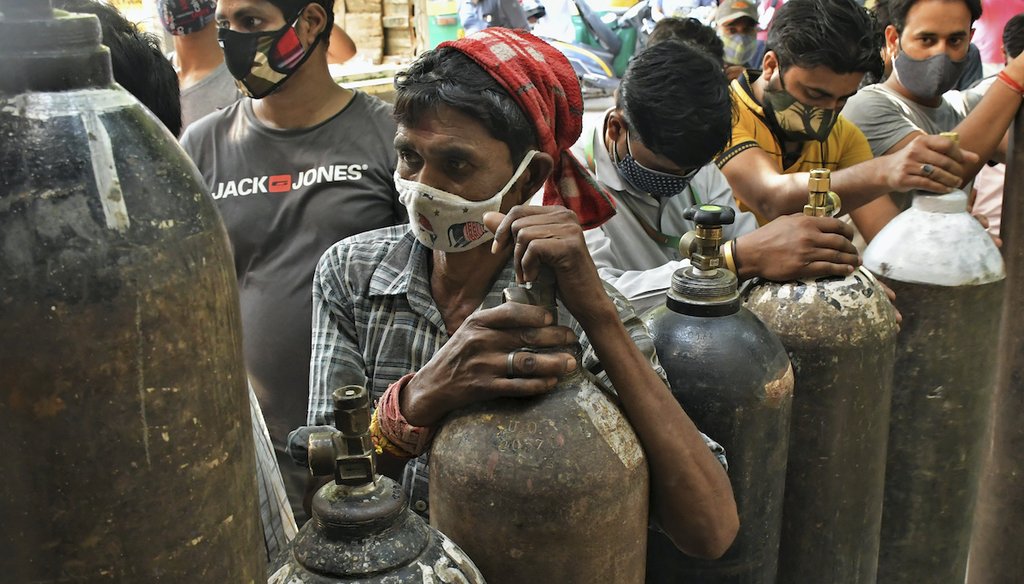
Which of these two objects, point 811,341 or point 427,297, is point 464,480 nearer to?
point 427,297

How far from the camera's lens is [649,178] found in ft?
8.55

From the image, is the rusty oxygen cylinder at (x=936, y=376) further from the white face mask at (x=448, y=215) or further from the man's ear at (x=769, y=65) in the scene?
the white face mask at (x=448, y=215)

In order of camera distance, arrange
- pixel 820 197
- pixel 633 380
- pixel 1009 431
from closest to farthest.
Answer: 1. pixel 633 380
2. pixel 820 197
3. pixel 1009 431

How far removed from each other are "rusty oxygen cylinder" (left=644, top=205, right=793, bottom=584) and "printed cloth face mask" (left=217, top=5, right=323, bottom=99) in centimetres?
151

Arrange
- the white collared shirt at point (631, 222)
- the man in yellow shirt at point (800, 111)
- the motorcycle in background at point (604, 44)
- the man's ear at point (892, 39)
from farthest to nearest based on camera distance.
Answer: the motorcycle in background at point (604, 44) → the man's ear at point (892, 39) → the man in yellow shirt at point (800, 111) → the white collared shirt at point (631, 222)

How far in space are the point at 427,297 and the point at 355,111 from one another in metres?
1.27

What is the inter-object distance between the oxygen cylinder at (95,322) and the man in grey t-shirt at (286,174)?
1845 mm

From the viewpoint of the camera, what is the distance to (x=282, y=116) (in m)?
2.80

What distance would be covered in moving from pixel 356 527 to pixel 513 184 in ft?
2.79

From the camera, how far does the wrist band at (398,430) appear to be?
143 cm

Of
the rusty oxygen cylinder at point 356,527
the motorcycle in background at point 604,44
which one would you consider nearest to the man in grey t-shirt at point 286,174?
the rusty oxygen cylinder at point 356,527

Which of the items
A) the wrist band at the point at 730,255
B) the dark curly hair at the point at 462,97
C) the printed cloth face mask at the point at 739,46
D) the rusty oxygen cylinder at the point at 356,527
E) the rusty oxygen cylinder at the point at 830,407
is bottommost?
the printed cloth face mask at the point at 739,46

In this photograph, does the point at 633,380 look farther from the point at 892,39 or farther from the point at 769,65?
the point at 892,39

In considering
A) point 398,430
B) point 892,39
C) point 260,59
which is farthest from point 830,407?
point 892,39
